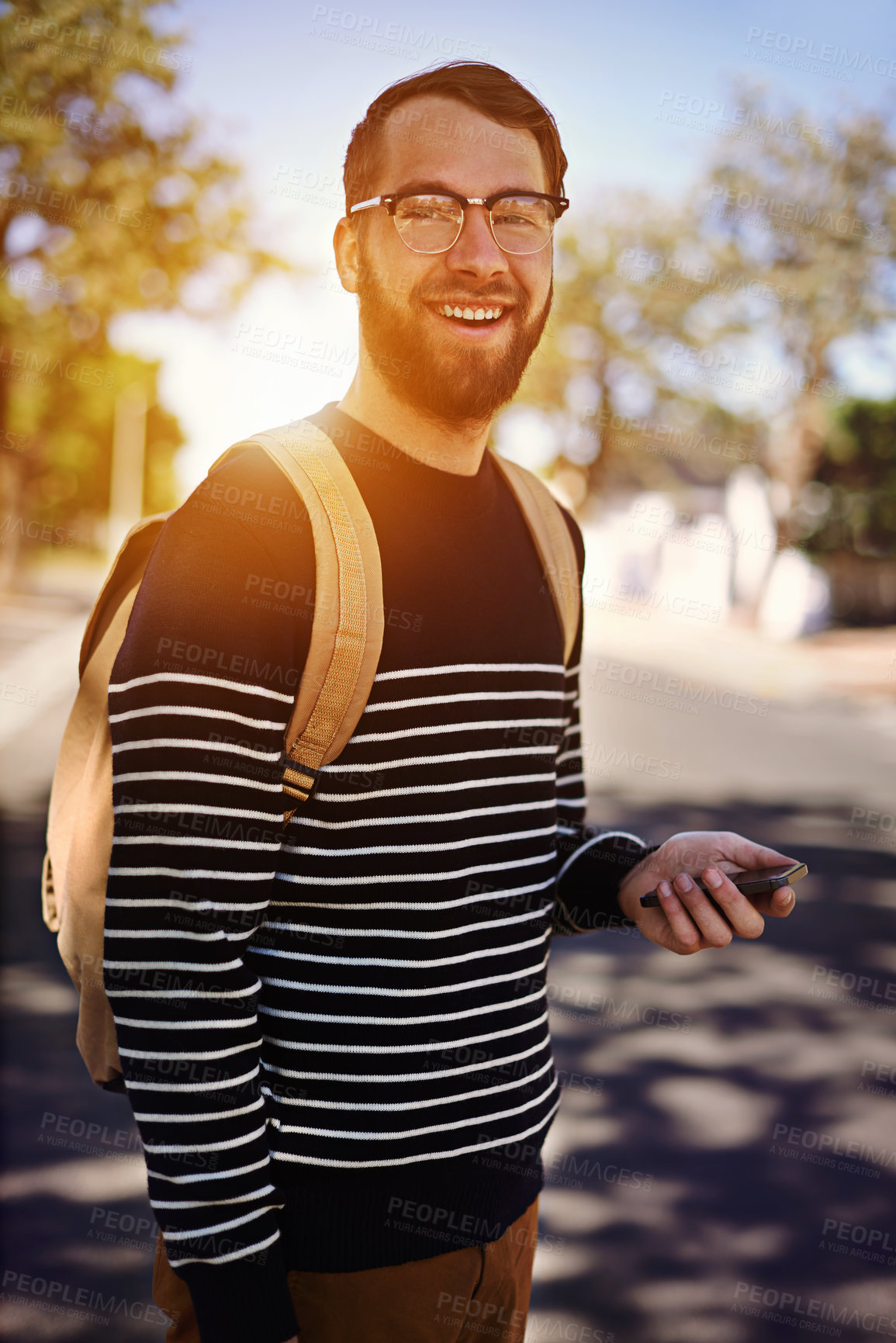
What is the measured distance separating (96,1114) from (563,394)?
42429 millimetres

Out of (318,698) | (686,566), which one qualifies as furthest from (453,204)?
(686,566)

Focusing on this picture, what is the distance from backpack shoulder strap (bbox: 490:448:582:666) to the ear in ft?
1.32

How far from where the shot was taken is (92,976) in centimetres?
150

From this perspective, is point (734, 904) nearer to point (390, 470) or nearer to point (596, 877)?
point (596, 877)

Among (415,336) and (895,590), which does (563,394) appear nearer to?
(895,590)

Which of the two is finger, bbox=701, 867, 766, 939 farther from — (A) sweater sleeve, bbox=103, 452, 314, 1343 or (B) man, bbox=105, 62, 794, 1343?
(A) sweater sleeve, bbox=103, 452, 314, 1343

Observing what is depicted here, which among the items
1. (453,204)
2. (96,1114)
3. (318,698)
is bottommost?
(96,1114)

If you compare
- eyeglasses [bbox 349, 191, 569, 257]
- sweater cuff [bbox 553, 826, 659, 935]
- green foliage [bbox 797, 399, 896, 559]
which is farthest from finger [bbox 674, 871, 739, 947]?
green foliage [bbox 797, 399, 896, 559]

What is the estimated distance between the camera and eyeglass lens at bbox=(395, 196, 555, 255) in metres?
1.65

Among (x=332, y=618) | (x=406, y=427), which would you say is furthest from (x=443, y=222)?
(x=332, y=618)

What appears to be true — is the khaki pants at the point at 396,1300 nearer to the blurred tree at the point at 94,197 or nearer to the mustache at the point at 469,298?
the mustache at the point at 469,298

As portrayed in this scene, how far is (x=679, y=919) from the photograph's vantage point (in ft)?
5.40

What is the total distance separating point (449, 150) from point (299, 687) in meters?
0.89

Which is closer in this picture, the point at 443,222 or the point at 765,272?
the point at 443,222
